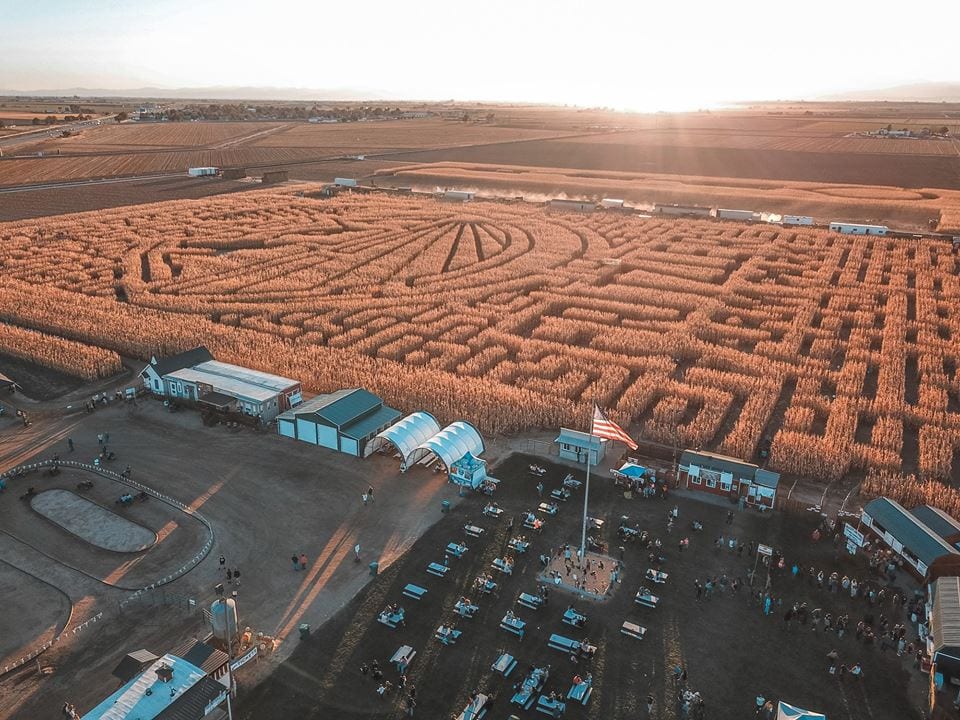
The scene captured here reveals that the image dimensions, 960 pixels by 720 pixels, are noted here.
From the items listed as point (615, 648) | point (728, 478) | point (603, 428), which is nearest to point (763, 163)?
point (728, 478)

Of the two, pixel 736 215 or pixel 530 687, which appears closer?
pixel 530 687

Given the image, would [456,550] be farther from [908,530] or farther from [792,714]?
[908,530]

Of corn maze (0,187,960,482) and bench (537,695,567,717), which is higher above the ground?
corn maze (0,187,960,482)

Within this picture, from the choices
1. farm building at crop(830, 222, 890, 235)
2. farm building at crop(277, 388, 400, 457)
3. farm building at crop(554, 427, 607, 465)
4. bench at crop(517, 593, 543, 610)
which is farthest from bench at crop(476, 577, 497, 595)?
farm building at crop(830, 222, 890, 235)

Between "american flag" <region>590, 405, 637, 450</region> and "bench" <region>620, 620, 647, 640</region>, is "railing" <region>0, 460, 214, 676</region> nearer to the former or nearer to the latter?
"bench" <region>620, 620, 647, 640</region>

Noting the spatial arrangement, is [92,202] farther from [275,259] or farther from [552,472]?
[552,472]

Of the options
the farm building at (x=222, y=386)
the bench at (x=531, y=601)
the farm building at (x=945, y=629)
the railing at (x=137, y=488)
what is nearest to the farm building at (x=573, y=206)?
the farm building at (x=222, y=386)

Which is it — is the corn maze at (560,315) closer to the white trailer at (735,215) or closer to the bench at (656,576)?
the white trailer at (735,215)
